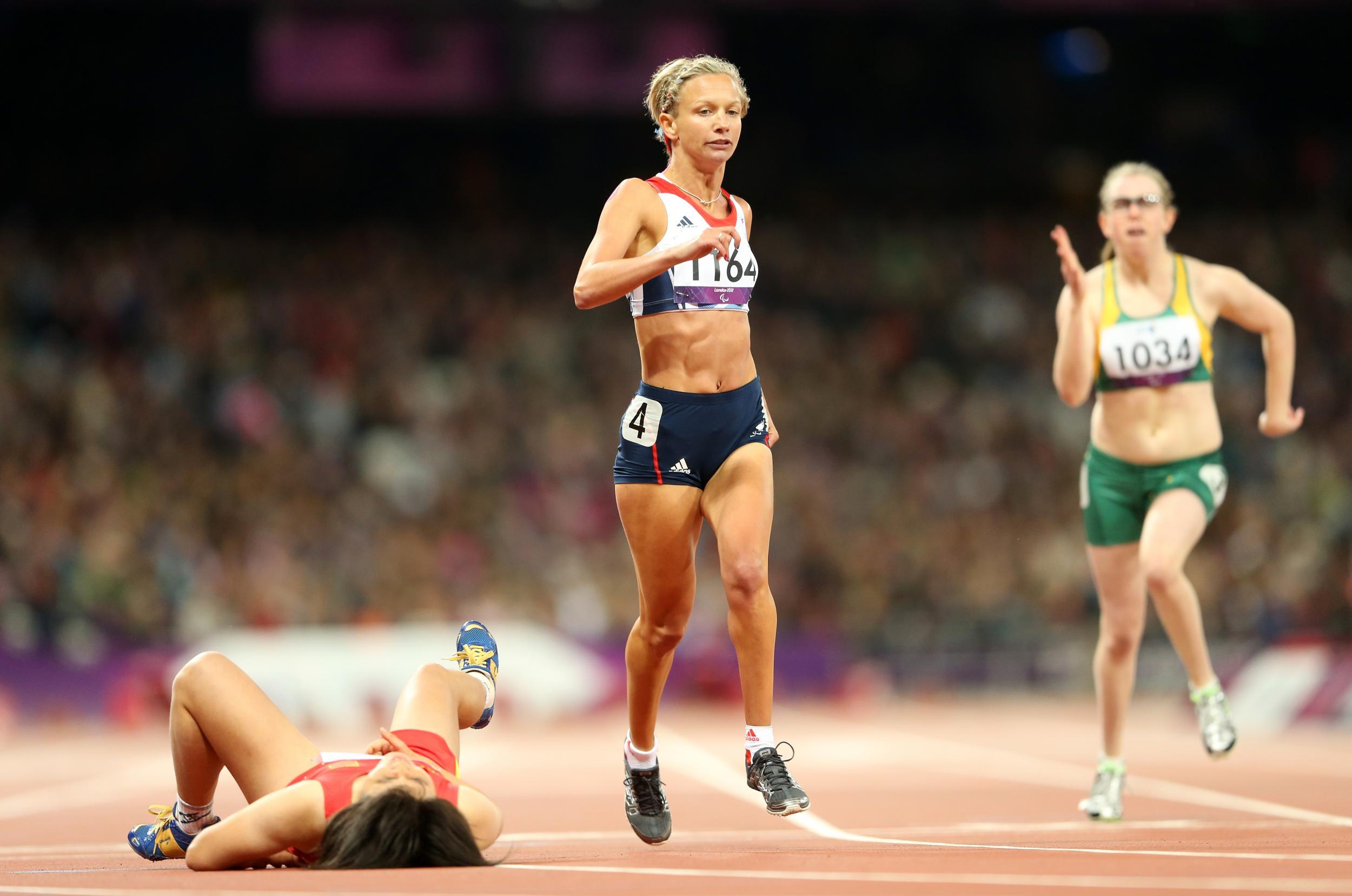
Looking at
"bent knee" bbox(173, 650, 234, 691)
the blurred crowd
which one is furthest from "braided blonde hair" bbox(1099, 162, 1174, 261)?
the blurred crowd

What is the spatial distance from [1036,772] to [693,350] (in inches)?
187

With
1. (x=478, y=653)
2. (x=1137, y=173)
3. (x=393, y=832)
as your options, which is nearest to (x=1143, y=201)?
(x=1137, y=173)

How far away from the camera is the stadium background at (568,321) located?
678 inches

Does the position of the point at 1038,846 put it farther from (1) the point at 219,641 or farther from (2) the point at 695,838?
(1) the point at 219,641

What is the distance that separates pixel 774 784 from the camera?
5445mm

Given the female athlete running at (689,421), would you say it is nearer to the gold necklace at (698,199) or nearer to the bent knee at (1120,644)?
the gold necklace at (698,199)

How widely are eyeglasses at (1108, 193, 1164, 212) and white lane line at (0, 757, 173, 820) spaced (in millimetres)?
5748

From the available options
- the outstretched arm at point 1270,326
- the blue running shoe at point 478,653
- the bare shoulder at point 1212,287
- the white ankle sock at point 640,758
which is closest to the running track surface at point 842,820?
the white ankle sock at point 640,758

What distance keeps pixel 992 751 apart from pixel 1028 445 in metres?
9.77

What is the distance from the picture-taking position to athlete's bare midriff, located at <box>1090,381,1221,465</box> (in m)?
7.11

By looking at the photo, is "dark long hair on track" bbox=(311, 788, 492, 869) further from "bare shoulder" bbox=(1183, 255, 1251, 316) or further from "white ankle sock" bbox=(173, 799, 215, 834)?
"bare shoulder" bbox=(1183, 255, 1251, 316)

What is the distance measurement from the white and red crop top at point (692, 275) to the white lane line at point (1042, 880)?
2.02 meters

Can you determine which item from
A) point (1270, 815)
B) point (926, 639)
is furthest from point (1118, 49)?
point (1270, 815)

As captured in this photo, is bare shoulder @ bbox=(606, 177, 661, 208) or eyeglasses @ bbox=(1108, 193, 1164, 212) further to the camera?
eyeglasses @ bbox=(1108, 193, 1164, 212)
